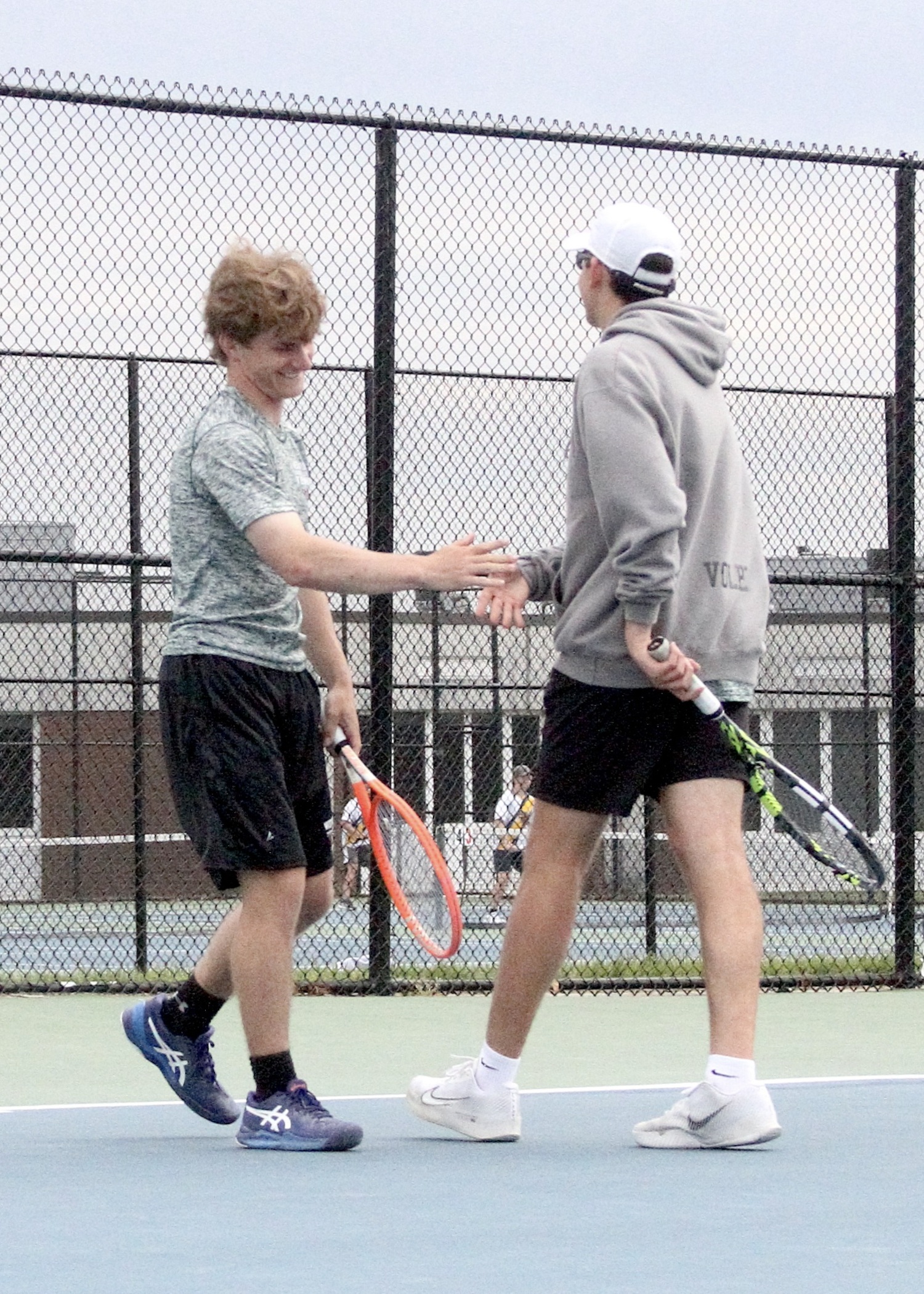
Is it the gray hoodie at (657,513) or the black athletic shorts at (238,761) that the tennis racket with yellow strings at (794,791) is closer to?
the gray hoodie at (657,513)

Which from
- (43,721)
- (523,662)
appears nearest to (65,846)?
(43,721)

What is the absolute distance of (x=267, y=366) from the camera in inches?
168

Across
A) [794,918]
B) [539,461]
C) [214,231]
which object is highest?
[214,231]

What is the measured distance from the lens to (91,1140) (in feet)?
14.1

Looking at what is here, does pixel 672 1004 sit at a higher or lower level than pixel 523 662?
lower

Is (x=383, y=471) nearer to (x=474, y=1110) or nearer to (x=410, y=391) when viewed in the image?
(x=410, y=391)

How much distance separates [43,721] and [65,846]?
960 millimetres

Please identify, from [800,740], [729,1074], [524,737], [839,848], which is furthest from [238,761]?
[800,740]

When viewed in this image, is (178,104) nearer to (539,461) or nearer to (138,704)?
(539,461)

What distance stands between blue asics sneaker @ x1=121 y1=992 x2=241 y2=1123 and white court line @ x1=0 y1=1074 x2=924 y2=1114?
431mm

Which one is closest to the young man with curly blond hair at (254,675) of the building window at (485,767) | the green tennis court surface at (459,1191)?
the green tennis court surface at (459,1191)

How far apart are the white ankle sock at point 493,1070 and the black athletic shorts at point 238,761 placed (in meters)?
0.50

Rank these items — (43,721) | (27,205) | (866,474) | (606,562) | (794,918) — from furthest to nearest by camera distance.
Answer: (43,721) → (794,918) → (866,474) → (27,205) → (606,562)

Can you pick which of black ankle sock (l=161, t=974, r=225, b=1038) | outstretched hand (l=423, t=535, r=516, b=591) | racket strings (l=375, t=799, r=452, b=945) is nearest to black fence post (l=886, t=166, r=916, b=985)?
racket strings (l=375, t=799, r=452, b=945)
